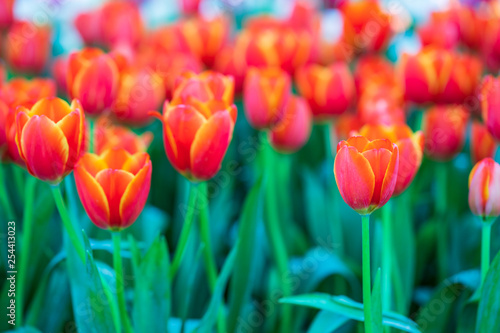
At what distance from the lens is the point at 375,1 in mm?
1400

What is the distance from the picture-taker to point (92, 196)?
67 cm

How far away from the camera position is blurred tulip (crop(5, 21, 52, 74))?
1.34 meters

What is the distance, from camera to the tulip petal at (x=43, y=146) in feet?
2.18

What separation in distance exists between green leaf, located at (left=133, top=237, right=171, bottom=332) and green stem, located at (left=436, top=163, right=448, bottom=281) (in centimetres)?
49

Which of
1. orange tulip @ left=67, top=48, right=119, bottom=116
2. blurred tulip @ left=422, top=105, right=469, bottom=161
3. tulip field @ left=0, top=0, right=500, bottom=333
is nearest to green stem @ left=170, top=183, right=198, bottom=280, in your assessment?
tulip field @ left=0, top=0, right=500, bottom=333

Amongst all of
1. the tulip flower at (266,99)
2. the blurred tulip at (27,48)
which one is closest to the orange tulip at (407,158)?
the tulip flower at (266,99)

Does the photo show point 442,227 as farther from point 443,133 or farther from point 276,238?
point 276,238

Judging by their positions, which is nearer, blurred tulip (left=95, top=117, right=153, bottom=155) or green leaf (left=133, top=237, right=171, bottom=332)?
green leaf (left=133, top=237, right=171, bottom=332)

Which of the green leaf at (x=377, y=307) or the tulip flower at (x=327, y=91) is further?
the tulip flower at (x=327, y=91)

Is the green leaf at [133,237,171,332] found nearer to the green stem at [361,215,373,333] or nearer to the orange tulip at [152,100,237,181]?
the orange tulip at [152,100,237,181]

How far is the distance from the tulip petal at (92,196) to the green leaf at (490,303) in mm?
426

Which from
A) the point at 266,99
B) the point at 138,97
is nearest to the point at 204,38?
the point at 138,97

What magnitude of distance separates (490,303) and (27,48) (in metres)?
1.07

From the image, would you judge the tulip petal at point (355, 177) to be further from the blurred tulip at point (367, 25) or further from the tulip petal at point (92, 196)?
the blurred tulip at point (367, 25)
